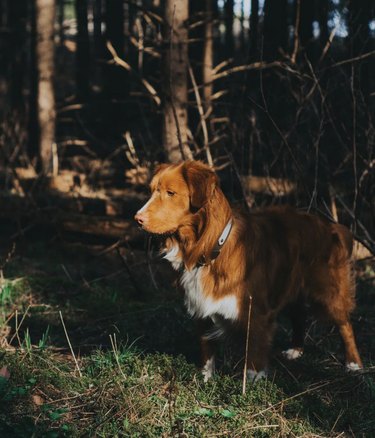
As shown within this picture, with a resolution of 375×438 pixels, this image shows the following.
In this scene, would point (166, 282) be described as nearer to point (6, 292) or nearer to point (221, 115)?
point (6, 292)

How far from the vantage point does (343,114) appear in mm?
10961

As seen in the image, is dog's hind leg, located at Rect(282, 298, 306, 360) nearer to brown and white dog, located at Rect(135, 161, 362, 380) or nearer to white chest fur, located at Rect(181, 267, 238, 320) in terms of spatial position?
brown and white dog, located at Rect(135, 161, 362, 380)

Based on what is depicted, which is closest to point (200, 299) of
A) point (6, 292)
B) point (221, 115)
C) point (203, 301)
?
point (203, 301)

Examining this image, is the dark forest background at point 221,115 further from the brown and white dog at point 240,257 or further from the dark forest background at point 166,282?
the brown and white dog at point 240,257

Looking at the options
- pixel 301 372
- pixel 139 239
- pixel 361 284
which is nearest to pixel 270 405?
pixel 301 372

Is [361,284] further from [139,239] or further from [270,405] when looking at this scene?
[270,405]

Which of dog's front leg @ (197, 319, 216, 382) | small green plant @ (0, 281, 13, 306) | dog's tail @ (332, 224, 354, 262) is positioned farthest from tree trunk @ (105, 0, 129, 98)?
dog's front leg @ (197, 319, 216, 382)

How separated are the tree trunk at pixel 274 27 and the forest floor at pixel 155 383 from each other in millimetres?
5089

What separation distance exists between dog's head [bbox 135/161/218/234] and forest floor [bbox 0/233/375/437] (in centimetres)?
93

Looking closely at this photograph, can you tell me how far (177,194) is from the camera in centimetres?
420

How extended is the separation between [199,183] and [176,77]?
352 cm

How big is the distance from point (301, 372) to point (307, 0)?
9.82 m

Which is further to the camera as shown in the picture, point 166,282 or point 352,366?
point 166,282

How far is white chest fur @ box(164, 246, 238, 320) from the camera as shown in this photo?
14.4 feet
